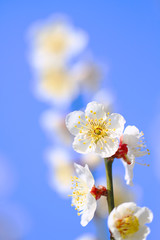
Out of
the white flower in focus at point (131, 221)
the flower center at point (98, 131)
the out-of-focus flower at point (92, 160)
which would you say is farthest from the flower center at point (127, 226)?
the out-of-focus flower at point (92, 160)

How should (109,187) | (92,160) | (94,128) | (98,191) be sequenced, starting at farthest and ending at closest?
(92,160), (94,128), (98,191), (109,187)

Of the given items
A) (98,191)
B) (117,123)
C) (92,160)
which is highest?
(92,160)

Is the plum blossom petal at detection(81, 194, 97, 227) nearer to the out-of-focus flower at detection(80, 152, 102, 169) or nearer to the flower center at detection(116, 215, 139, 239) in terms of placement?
the flower center at detection(116, 215, 139, 239)

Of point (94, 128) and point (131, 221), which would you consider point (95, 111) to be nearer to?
point (94, 128)

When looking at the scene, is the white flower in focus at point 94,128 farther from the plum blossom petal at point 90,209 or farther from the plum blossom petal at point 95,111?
the plum blossom petal at point 90,209

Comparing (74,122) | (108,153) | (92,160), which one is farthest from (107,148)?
(92,160)

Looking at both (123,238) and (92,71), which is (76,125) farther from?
(92,71)
